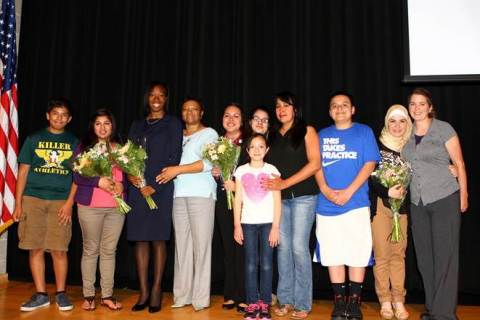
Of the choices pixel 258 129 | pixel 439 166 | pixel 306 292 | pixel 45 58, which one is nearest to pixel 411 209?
pixel 439 166

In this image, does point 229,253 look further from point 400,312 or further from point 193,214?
point 400,312

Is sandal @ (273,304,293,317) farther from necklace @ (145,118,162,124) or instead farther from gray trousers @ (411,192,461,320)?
necklace @ (145,118,162,124)

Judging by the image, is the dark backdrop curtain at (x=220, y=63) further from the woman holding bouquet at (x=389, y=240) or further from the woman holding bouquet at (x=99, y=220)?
the woman holding bouquet at (x=99, y=220)

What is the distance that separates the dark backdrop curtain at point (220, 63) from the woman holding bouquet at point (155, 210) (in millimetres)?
988

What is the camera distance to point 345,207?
297cm

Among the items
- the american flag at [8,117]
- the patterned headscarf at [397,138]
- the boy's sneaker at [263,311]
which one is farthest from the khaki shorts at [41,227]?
the patterned headscarf at [397,138]

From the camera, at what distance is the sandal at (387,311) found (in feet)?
10.5

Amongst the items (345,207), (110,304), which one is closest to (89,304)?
(110,304)

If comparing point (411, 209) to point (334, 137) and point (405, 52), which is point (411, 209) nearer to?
point (334, 137)

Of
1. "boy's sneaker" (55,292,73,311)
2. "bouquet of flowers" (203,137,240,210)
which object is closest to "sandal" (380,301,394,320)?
"bouquet of flowers" (203,137,240,210)

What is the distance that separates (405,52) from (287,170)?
5.44 ft

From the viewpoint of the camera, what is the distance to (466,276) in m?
3.82

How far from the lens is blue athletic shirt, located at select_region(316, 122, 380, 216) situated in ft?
9.83

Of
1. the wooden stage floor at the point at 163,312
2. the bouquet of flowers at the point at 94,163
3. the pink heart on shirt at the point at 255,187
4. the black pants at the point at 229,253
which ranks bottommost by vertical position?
the wooden stage floor at the point at 163,312
